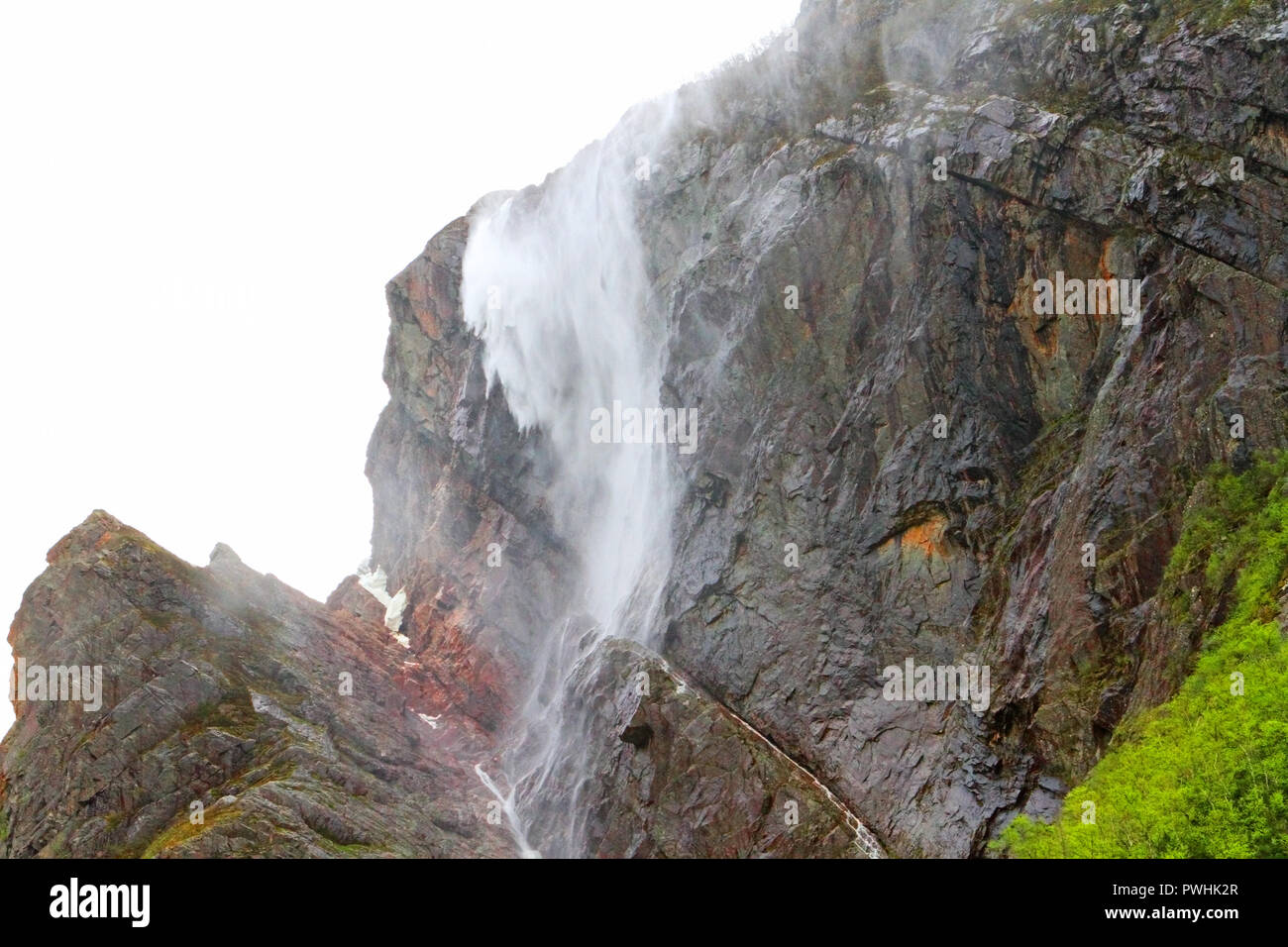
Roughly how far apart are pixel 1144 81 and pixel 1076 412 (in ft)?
41.1

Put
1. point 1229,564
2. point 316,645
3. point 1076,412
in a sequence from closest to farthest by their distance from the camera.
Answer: point 1229,564, point 1076,412, point 316,645

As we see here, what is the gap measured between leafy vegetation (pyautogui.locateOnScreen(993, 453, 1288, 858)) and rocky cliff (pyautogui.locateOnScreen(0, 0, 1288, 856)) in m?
1.44

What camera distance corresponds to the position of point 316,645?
64.2 m

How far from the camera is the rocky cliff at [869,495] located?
122ft

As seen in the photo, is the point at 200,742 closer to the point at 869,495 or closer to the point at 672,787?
the point at 672,787

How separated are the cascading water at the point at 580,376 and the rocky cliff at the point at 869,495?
2.97m

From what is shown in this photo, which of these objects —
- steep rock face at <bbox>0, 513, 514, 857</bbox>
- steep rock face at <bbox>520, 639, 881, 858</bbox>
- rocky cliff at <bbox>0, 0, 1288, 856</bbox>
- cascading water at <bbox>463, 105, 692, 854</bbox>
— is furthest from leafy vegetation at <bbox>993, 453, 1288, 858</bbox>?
steep rock face at <bbox>0, 513, 514, 857</bbox>

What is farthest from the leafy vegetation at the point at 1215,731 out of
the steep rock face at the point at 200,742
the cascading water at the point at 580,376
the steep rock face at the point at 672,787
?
the steep rock face at the point at 200,742

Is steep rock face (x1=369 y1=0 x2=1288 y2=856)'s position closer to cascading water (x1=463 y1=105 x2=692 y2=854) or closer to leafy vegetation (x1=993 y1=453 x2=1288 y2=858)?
leafy vegetation (x1=993 y1=453 x2=1288 y2=858)

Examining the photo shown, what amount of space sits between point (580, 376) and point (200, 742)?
32.5 m

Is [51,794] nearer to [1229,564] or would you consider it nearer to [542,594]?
[542,594]

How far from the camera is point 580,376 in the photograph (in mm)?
71875

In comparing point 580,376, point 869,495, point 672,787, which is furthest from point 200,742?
point 580,376
